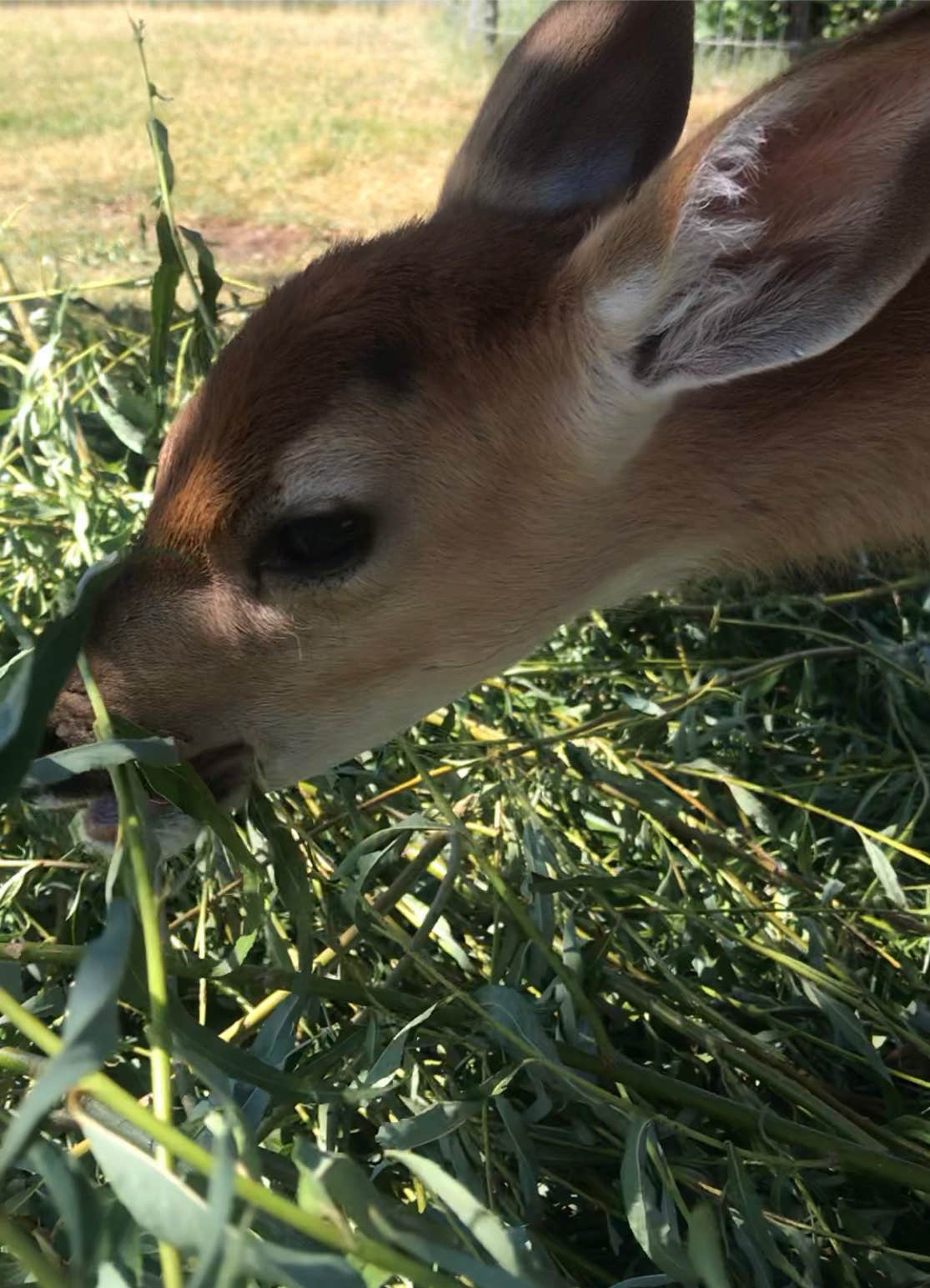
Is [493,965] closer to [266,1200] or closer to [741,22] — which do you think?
[266,1200]

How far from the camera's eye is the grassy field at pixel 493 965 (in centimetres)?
94

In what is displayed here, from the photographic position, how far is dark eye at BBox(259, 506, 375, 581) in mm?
1677

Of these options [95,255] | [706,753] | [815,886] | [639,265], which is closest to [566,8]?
[639,265]

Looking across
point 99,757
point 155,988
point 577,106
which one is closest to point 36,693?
point 99,757

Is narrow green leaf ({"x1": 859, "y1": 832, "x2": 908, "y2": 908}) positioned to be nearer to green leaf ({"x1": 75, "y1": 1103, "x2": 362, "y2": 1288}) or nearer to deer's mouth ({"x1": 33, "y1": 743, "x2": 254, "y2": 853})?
deer's mouth ({"x1": 33, "y1": 743, "x2": 254, "y2": 853})

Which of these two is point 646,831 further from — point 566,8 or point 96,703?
point 566,8

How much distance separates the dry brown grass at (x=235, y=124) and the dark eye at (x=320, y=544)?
11.8 ft

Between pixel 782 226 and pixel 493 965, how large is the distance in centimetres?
107

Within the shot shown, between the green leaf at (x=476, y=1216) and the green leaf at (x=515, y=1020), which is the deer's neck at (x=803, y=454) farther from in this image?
the green leaf at (x=476, y=1216)

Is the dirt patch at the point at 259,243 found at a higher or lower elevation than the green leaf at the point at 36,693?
higher

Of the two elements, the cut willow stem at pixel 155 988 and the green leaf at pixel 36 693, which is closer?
the cut willow stem at pixel 155 988

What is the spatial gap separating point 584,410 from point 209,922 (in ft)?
3.29

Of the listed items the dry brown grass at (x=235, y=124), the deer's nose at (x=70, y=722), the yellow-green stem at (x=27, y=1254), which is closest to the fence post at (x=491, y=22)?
the dry brown grass at (x=235, y=124)

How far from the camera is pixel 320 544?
1692mm
